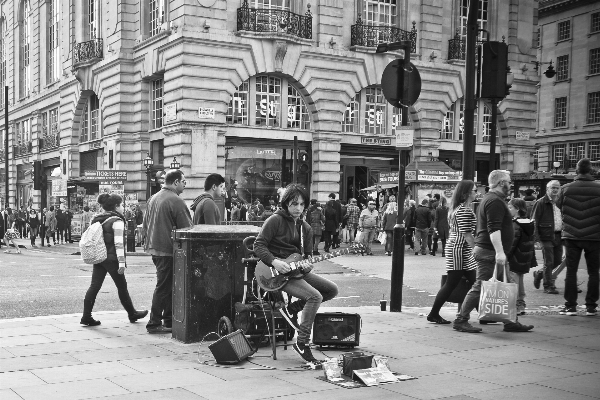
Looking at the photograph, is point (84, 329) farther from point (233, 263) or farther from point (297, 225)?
point (297, 225)

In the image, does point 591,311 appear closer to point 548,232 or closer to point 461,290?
point 461,290

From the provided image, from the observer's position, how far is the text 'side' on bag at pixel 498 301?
8.16 m

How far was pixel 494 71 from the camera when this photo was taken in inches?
381

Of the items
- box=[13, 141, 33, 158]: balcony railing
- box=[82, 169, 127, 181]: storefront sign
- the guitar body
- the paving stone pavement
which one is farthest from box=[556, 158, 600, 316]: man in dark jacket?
box=[13, 141, 33, 158]: balcony railing

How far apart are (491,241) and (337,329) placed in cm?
230

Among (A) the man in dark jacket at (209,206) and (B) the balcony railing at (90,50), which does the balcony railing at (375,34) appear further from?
(A) the man in dark jacket at (209,206)

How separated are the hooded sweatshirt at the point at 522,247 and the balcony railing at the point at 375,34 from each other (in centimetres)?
2290

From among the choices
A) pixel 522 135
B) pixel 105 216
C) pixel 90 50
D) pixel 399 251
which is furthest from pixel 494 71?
pixel 90 50

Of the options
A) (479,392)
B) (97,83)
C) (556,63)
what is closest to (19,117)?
(97,83)

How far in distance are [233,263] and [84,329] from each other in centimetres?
211

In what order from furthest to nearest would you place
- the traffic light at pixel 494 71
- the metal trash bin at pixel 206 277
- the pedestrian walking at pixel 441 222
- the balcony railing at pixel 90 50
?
the balcony railing at pixel 90 50 < the pedestrian walking at pixel 441 222 < the traffic light at pixel 494 71 < the metal trash bin at pixel 206 277

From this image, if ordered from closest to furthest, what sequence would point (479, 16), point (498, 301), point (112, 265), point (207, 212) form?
point (498, 301)
point (207, 212)
point (112, 265)
point (479, 16)

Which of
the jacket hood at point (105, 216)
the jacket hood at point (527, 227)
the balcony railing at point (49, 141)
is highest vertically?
the balcony railing at point (49, 141)

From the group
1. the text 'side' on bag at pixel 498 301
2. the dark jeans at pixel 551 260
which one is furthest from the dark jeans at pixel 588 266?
the dark jeans at pixel 551 260
